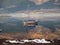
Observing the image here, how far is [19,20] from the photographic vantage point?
7.46 m

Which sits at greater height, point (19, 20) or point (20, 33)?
point (19, 20)

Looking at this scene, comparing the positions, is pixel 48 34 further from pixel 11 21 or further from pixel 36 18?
pixel 11 21

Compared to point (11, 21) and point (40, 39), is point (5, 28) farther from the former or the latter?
point (40, 39)

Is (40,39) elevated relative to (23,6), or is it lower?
lower

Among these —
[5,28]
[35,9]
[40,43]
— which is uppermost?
[35,9]

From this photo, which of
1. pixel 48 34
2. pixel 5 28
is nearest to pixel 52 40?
pixel 48 34

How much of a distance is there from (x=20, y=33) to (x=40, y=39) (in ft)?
2.82

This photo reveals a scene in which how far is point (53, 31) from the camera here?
735cm

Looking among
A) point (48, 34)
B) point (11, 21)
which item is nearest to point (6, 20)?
point (11, 21)

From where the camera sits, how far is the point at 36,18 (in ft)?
24.5

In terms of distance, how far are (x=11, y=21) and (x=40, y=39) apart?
55.4 inches

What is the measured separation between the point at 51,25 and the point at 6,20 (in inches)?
73.8

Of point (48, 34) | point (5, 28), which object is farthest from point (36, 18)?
point (5, 28)

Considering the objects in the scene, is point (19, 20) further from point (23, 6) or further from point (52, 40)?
point (52, 40)
